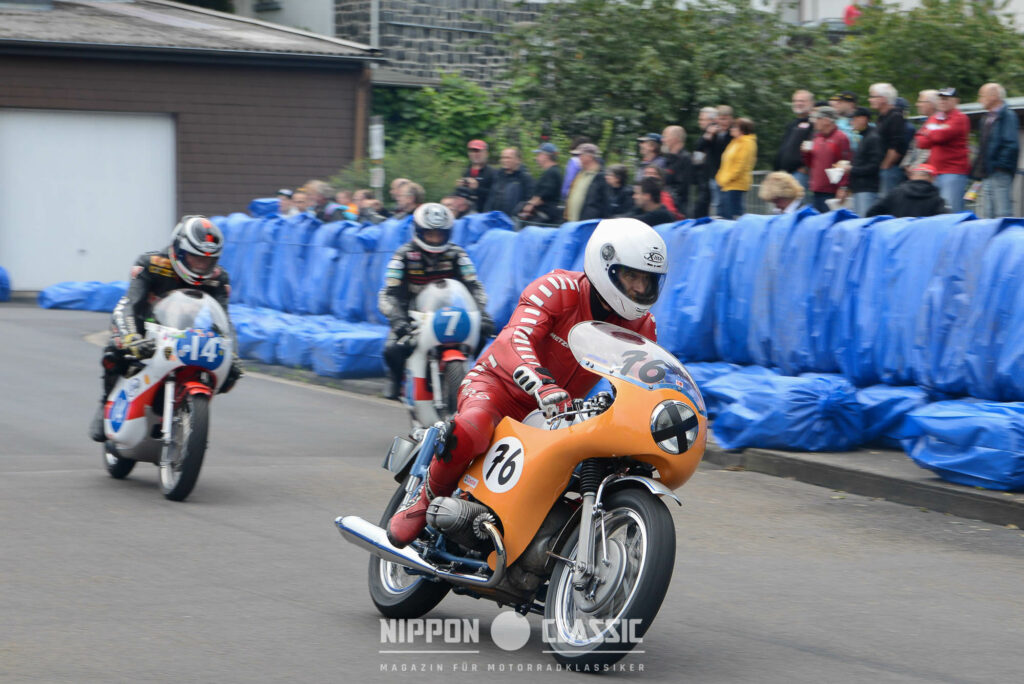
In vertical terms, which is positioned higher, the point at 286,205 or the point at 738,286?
the point at 738,286

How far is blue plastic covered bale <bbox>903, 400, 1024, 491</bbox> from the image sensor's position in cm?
878

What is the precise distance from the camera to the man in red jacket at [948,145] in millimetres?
12922

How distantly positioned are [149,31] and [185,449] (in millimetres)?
22180

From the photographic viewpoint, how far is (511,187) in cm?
1703

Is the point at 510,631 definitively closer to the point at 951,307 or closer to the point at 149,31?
the point at 951,307

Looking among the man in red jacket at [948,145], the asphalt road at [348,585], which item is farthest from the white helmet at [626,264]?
the man in red jacket at [948,145]

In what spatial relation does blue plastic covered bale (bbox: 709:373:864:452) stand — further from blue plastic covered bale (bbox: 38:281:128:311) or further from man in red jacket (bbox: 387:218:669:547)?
blue plastic covered bale (bbox: 38:281:128:311)

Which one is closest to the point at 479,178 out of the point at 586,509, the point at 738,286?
the point at 738,286

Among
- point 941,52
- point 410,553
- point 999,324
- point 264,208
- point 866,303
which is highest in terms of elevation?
point 941,52

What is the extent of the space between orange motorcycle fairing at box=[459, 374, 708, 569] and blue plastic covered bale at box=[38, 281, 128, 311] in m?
20.0

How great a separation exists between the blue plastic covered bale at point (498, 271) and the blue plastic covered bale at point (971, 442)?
5362mm

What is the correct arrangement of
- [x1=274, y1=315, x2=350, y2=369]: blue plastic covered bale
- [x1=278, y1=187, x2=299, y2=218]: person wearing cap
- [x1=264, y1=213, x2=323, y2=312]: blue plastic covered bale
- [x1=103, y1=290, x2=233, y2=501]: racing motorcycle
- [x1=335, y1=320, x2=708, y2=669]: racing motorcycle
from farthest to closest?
[x1=278, y1=187, x2=299, y2=218]: person wearing cap → [x1=264, y1=213, x2=323, y2=312]: blue plastic covered bale → [x1=274, y1=315, x2=350, y2=369]: blue plastic covered bale → [x1=103, y1=290, x2=233, y2=501]: racing motorcycle → [x1=335, y1=320, x2=708, y2=669]: racing motorcycle

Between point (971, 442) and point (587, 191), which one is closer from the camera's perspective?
point (971, 442)

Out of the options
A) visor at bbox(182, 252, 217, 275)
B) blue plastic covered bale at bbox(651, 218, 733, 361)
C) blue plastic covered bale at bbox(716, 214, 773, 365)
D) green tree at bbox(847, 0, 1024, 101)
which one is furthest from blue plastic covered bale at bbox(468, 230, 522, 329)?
green tree at bbox(847, 0, 1024, 101)
